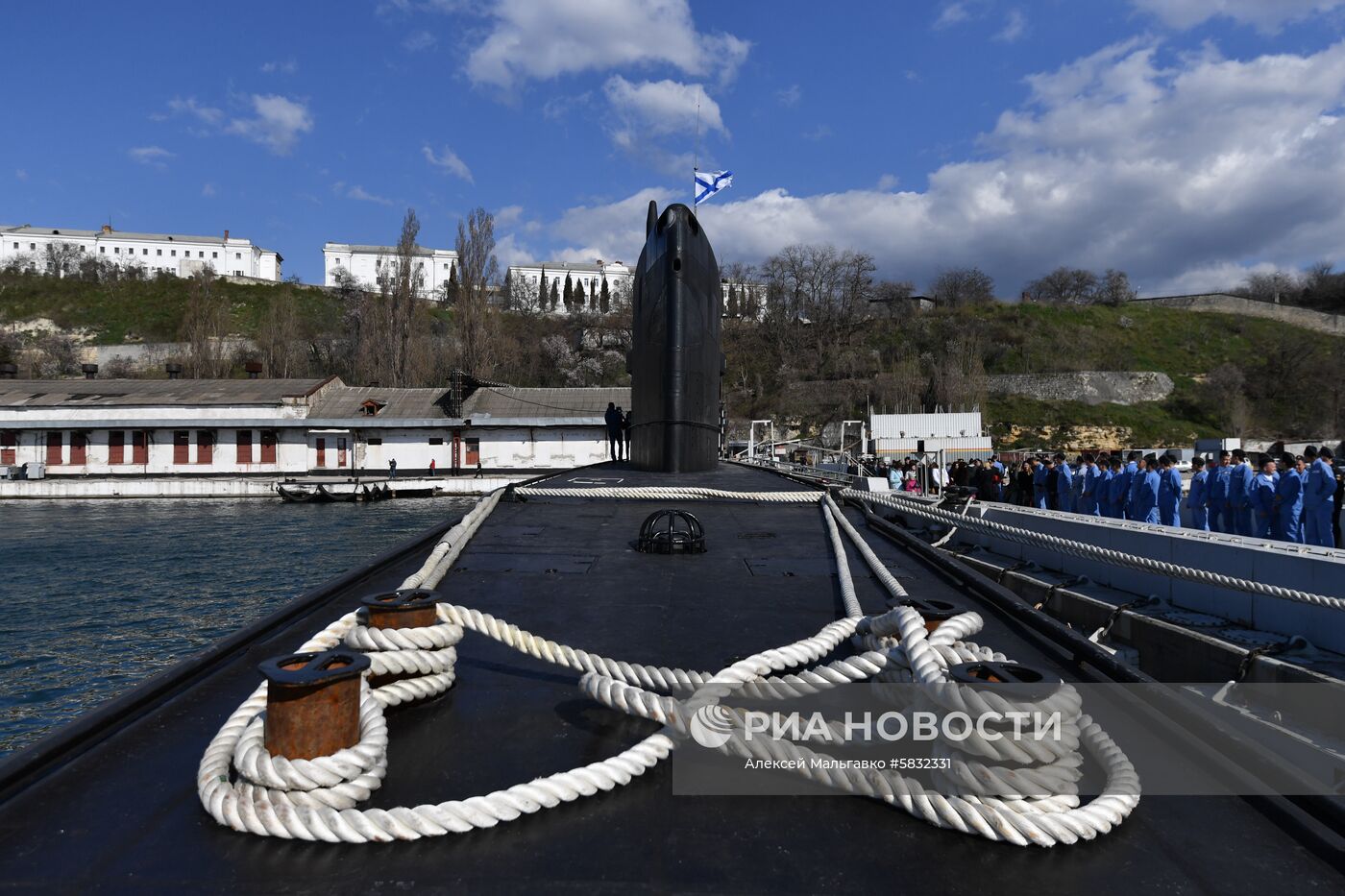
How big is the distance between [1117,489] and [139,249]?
398 ft

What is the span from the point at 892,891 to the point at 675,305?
8248 mm

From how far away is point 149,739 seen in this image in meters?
2.53

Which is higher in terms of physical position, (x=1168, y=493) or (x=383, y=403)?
(x=383, y=403)

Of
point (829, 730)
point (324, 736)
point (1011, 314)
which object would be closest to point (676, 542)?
point (829, 730)

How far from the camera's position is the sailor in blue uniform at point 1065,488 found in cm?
1523

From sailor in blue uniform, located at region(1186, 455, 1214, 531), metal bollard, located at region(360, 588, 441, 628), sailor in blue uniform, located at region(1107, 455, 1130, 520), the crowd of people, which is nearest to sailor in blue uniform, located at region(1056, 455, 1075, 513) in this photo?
the crowd of people

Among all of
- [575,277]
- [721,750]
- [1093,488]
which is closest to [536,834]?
[721,750]

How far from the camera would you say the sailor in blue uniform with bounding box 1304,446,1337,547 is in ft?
33.4

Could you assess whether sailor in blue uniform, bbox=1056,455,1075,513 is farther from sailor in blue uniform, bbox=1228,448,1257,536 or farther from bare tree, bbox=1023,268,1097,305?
bare tree, bbox=1023,268,1097,305

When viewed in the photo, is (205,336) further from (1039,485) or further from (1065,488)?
(1065,488)

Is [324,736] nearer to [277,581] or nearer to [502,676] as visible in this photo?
[502,676]

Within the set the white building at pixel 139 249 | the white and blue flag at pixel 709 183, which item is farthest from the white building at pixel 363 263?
the white and blue flag at pixel 709 183

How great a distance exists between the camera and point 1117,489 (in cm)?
1330

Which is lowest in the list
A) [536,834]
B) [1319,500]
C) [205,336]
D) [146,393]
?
[536,834]
